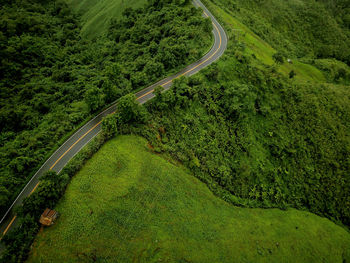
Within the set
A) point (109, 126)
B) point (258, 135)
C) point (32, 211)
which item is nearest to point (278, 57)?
point (258, 135)

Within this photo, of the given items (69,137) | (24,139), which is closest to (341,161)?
(69,137)

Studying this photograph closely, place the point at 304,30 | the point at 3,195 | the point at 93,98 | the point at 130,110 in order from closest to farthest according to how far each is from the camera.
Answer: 1. the point at 3,195
2. the point at 130,110
3. the point at 93,98
4. the point at 304,30

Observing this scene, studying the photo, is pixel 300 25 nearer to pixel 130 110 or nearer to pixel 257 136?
pixel 257 136

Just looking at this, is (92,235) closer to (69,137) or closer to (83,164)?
(83,164)

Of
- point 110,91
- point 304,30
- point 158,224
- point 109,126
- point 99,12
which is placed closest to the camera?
point 158,224

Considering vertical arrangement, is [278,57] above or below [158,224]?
below

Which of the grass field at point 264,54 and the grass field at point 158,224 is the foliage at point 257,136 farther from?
the grass field at point 264,54

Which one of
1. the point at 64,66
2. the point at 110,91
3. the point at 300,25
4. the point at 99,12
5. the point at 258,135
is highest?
the point at 99,12
